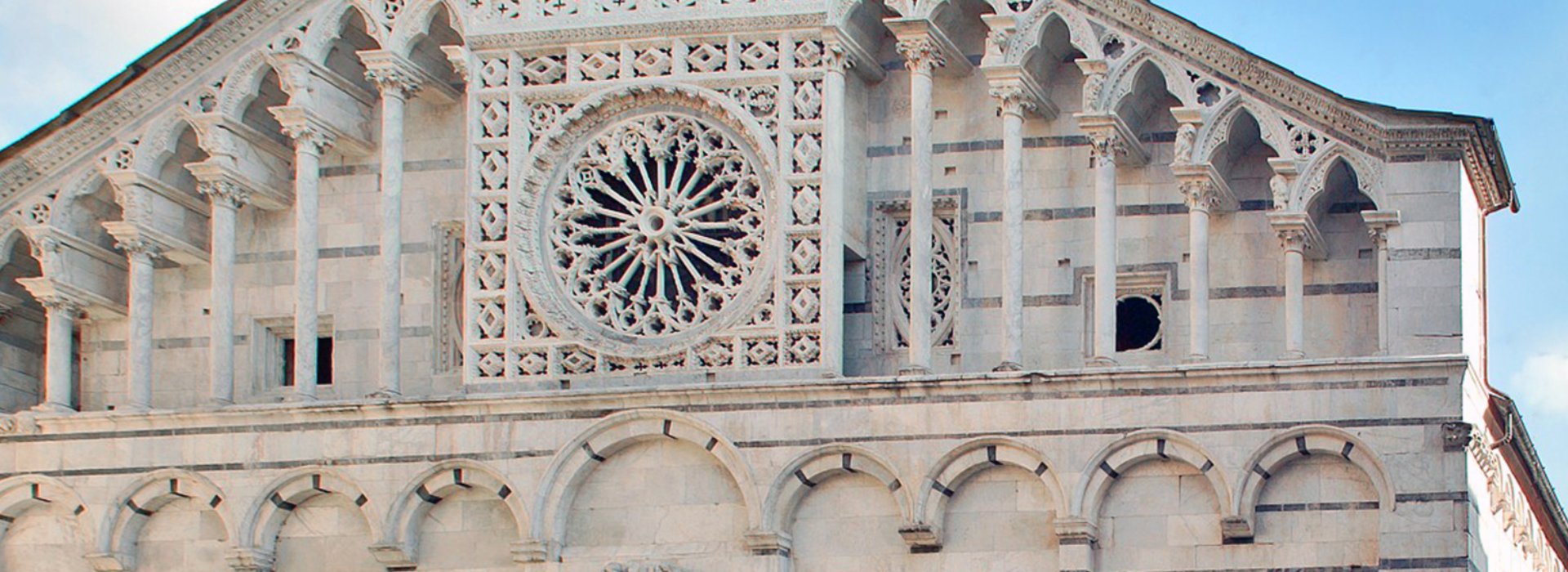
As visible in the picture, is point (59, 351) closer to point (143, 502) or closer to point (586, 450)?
point (143, 502)

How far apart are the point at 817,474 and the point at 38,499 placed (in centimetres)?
522

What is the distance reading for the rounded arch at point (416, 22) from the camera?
76.2ft

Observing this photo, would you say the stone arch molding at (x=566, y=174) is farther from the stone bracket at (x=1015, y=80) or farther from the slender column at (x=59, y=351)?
the slender column at (x=59, y=351)

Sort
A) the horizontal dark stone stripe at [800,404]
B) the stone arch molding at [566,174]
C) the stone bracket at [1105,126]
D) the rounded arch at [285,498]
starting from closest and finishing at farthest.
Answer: the horizontal dark stone stripe at [800,404], the stone bracket at [1105,126], the stone arch molding at [566,174], the rounded arch at [285,498]

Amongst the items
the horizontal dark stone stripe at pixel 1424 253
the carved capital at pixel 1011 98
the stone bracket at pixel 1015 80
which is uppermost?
the stone bracket at pixel 1015 80

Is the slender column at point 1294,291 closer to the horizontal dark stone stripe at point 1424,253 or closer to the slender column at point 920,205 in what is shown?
the horizontal dark stone stripe at point 1424,253

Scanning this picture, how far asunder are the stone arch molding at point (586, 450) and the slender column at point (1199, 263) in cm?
293

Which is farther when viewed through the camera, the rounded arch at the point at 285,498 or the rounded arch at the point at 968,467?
the rounded arch at the point at 285,498

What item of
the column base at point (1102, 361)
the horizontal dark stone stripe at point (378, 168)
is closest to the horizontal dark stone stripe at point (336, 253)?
the horizontal dark stone stripe at point (378, 168)

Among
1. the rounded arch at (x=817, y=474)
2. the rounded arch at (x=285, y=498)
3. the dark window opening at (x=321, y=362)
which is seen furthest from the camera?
the dark window opening at (x=321, y=362)

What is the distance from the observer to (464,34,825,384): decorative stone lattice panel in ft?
73.3

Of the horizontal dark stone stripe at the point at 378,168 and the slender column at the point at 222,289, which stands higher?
the horizontal dark stone stripe at the point at 378,168

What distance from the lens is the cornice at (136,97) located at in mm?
23656

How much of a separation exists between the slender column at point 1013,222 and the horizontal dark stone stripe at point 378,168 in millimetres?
3817
